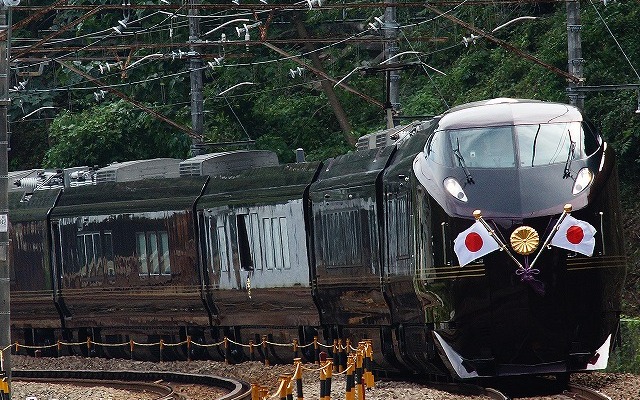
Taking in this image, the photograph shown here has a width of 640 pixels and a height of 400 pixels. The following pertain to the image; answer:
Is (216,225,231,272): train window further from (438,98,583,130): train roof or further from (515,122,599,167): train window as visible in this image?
(515,122,599,167): train window

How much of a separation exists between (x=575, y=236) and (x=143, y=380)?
10702mm

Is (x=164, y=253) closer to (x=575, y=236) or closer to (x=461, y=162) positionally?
(x=461, y=162)

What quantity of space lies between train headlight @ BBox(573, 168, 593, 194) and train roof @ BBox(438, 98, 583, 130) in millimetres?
769

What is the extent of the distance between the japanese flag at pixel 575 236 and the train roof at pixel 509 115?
1.37m

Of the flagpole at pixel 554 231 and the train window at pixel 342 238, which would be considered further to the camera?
the train window at pixel 342 238

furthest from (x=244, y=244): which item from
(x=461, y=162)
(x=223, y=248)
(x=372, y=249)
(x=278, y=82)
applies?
(x=278, y=82)

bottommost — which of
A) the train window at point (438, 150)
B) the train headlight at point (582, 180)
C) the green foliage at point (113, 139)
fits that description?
the train headlight at point (582, 180)

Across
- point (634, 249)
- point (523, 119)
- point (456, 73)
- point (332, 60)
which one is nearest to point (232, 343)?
point (634, 249)

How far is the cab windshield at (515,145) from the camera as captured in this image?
50.6 ft

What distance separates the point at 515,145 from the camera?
15.5m

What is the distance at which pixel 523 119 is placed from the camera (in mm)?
15773

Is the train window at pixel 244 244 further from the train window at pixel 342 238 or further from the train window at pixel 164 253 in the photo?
the train window at pixel 342 238

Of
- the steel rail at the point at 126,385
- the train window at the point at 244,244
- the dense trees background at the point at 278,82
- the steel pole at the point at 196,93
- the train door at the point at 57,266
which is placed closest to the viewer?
the steel rail at the point at 126,385

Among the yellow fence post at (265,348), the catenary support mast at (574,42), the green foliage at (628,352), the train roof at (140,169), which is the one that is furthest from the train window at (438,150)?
the train roof at (140,169)
